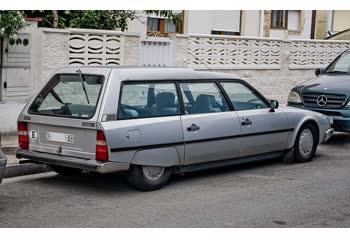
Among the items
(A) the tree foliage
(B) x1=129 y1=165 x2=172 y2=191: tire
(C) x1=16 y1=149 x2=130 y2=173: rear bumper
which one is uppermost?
(A) the tree foliage

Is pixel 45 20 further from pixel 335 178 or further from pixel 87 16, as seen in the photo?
pixel 335 178

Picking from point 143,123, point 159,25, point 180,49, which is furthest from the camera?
point 159,25

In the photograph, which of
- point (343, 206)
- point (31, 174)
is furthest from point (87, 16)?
point (343, 206)

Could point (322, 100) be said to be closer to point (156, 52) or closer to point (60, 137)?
point (156, 52)

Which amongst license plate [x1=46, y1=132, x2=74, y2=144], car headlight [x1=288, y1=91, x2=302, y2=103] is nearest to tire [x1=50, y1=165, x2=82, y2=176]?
license plate [x1=46, y1=132, x2=74, y2=144]

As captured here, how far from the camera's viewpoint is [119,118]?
23.7 feet

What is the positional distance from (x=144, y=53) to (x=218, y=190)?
5644mm

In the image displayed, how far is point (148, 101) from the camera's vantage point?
7.62 meters

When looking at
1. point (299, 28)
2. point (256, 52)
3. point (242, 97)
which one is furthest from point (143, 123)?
point (299, 28)

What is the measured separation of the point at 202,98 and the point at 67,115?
5.88ft

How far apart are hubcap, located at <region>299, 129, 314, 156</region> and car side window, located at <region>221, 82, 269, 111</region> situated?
2.76 feet

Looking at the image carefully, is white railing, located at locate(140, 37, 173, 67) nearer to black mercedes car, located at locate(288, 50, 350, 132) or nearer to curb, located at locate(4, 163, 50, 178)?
black mercedes car, located at locate(288, 50, 350, 132)

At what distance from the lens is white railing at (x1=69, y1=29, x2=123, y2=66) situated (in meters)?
11.5

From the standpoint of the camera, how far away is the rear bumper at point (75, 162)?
707cm
